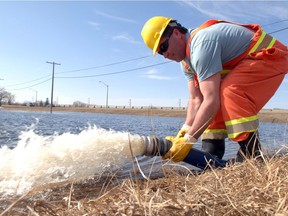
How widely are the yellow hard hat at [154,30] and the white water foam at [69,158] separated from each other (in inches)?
42.0

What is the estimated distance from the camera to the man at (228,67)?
3.04m

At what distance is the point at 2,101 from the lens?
101625mm

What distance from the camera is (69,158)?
3340mm

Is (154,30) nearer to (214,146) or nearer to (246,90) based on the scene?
(246,90)

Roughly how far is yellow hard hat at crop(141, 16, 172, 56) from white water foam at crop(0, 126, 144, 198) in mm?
1067

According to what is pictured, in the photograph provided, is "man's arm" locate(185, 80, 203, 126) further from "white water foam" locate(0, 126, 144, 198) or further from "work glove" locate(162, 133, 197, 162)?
"white water foam" locate(0, 126, 144, 198)

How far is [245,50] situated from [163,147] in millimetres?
1380

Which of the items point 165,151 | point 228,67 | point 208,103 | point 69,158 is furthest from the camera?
point 228,67

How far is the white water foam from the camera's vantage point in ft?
10.2

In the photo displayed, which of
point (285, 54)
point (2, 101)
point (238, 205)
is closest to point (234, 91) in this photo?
point (285, 54)

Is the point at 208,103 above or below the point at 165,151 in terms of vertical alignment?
above

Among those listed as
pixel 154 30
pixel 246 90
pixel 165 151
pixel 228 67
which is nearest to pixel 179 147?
pixel 165 151

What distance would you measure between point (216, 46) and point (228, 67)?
459 mm

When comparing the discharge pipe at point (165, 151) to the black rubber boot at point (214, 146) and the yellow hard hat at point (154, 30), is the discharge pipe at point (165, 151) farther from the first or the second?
the yellow hard hat at point (154, 30)
